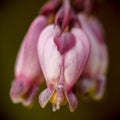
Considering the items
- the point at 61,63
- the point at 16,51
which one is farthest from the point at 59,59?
the point at 16,51

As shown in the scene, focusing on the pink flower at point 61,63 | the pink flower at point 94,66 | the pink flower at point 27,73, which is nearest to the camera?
the pink flower at point 61,63

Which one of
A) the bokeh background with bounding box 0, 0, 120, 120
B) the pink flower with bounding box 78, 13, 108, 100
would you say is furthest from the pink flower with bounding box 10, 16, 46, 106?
the bokeh background with bounding box 0, 0, 120, 120

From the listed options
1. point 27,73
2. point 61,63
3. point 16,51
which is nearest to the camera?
point 61,63

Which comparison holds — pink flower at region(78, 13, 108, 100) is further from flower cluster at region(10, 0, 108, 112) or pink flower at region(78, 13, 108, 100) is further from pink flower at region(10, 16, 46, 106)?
pink flower at region(10, 16, 46, 106)

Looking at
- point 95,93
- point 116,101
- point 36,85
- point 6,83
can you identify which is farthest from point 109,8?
point 36,85

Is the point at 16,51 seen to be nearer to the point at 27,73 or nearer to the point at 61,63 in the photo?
the point at 27,73

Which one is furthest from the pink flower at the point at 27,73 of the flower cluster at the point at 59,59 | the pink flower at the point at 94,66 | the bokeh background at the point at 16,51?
the bokeh background at the point at 16,51

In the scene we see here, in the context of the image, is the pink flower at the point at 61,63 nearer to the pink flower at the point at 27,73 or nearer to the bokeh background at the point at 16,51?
the pink flower at the point at 27,73

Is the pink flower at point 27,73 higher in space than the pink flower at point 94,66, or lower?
higher
